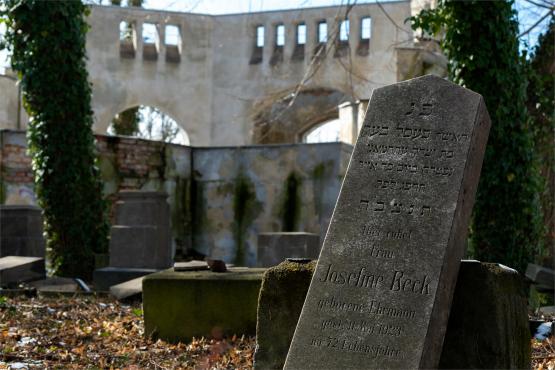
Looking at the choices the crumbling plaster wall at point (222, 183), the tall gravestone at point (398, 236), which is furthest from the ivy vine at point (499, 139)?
the tall gravestone at point (398, 236)

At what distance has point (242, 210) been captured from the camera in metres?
16.2

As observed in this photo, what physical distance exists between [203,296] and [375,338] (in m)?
2.65

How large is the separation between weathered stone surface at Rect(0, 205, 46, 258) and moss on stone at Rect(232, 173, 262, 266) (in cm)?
436

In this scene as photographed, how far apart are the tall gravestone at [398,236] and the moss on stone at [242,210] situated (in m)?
11.1

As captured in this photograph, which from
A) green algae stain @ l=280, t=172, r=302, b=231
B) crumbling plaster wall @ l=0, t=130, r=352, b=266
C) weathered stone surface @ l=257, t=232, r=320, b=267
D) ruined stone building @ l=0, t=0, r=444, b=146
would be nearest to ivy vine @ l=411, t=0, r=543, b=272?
weathered stone surface @ l=257, t=232, r=320, b=267

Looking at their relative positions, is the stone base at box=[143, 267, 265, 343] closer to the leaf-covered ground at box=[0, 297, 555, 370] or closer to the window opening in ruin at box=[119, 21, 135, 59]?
the leaf-covered ground at box=[0, 297, 555, 370]

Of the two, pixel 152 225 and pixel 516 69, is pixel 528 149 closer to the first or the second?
pixel 516 69

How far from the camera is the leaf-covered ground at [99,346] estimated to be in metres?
5.88

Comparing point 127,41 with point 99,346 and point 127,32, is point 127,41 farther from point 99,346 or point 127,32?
point 99,346

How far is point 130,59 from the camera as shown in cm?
2919

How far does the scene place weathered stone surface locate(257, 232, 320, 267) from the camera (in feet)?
36.8

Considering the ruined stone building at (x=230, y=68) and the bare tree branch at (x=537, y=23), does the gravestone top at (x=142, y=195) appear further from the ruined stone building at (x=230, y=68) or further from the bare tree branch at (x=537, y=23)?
the ruined stone building at (x=230, y=68)

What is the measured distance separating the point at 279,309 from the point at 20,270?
20.1 ft

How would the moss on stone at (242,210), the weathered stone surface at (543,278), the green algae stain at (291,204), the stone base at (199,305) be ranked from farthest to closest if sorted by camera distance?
1. the moss on stone at (242,210)
2. the green algae stain at (291,204)
3. the weathered stone surface at (543,278)
4. the stone base at (199,305)
